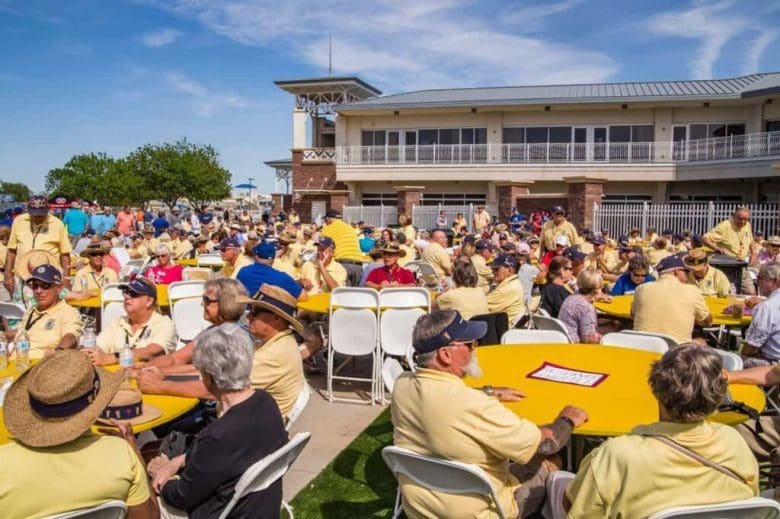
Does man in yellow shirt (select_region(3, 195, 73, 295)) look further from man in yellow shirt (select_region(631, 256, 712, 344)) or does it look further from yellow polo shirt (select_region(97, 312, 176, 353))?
man in yellow shirt (select_region(631, 256, 712, 344))

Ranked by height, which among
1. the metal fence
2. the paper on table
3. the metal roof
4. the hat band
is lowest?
the paper on table

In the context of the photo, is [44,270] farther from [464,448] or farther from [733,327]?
[733,327]

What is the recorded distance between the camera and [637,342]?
16.5 ft

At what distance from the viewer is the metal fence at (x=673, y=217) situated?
19938mm

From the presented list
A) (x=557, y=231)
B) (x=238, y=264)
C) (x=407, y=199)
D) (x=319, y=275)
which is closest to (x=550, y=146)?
(x=407, y=199)

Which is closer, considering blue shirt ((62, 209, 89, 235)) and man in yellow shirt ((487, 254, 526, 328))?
man in yellow shirt ((487, 254, 526, 328))

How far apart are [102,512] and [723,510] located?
219 centimetres

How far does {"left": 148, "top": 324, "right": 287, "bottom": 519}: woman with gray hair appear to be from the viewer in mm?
2754

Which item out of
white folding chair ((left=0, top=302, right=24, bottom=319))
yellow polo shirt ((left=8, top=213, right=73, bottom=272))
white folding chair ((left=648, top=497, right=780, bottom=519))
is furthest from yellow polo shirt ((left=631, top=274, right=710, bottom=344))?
yellow polo shirt ((left=8, top=213, right=73, bottom=272))

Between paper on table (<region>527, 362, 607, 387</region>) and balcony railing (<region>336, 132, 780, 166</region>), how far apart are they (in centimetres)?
2495

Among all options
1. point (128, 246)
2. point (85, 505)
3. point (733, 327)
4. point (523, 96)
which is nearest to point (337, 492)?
point (85, 505)

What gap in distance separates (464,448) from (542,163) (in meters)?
27.8

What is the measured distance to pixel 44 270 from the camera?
4941mm

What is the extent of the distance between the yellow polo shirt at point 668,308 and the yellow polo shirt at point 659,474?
3301mm
